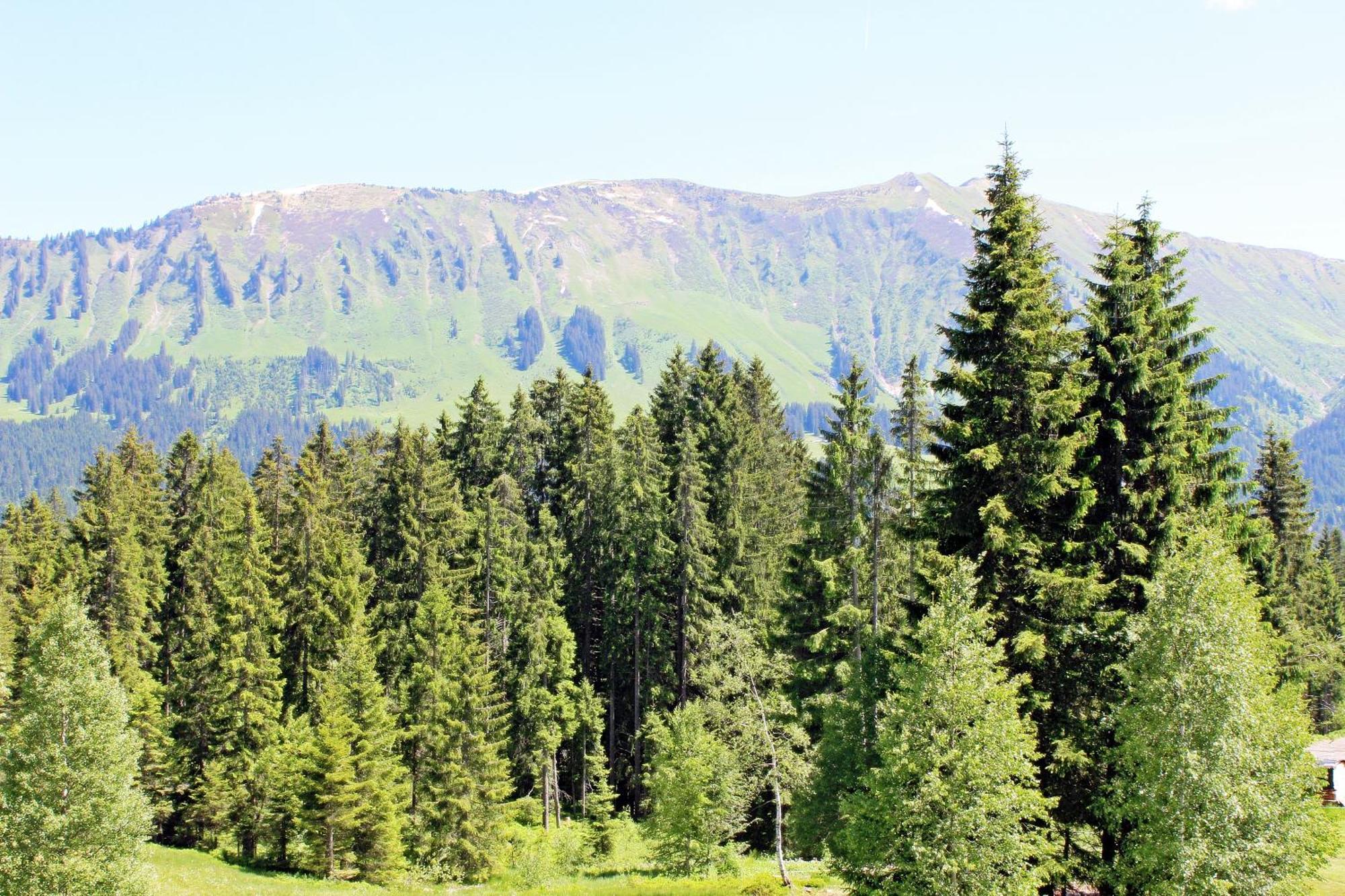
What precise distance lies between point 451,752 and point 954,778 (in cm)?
3213

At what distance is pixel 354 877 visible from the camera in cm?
4428

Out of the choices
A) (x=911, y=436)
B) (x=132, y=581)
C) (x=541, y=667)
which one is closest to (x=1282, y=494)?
(x=911, y=436)

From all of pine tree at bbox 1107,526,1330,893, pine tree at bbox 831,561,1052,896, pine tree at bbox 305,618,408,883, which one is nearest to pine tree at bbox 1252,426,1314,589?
pine tree at bbox 1107,526,1330,893

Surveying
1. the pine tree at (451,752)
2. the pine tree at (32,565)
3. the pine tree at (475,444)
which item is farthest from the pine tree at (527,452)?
the pine tree at (32,565)

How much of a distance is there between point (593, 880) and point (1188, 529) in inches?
1162

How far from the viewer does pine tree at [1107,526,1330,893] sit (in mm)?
21141

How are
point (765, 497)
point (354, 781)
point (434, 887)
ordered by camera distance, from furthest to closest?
point (765, 497) < point (354, 781) < point (434, 887)

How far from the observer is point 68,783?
103 ft

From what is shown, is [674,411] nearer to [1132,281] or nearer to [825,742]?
[825,742]

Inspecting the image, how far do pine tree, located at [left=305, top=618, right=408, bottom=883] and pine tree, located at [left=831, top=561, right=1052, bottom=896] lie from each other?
29.1 meters

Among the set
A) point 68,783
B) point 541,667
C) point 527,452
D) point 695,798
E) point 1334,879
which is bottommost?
point 1334,879

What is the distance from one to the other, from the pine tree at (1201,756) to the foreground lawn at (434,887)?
12.7 metres

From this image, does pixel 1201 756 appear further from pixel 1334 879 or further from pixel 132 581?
pixel 132 581

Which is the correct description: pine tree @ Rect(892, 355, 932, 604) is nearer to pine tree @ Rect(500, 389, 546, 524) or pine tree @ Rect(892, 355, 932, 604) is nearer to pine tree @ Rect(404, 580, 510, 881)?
pine tree @ Rect(404, 580, 510, 881)
